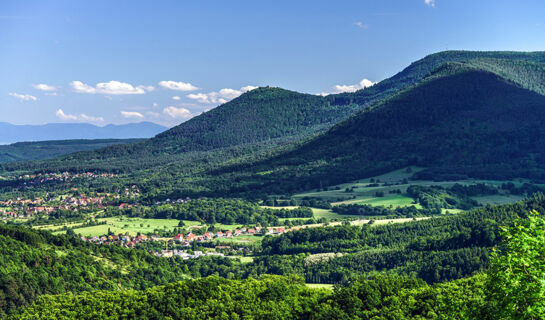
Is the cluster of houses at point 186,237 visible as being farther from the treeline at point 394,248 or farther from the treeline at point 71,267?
the treeline at point 71,267

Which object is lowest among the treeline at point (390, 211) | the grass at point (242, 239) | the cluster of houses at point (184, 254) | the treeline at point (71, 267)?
the grass at point (242, 239)

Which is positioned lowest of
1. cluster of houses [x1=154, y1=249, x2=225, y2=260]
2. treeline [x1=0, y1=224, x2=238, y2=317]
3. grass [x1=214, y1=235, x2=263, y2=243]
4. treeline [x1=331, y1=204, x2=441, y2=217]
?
grass [x1=214, y1=235, x2=263, y2=243]

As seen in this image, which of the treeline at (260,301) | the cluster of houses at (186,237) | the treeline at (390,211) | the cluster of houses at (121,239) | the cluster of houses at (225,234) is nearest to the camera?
the treeline at (260,301)

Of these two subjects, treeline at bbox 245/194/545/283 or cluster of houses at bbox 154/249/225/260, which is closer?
treeline at bbox 245/194/545/283

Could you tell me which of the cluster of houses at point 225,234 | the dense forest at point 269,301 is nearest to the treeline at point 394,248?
the cluster of houses at point 225,234

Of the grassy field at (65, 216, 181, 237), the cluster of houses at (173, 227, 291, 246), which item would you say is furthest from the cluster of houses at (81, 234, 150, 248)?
the cluster of houses at (173, 227, 291, 246)

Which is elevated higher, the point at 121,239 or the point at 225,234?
the point at 121,239

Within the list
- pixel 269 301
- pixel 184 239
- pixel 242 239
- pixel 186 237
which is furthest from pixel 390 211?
pixel 269 301

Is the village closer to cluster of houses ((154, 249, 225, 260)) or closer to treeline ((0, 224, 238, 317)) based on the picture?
cluster of houses ((154, 249, 225, 260))

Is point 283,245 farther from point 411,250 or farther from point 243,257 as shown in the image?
point 411,250

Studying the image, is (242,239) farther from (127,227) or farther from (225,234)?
(127,227)

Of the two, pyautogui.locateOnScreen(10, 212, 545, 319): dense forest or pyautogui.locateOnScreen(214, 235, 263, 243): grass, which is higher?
pyautogui.locateOnScreen(10, 212, 545, 319): dense forest

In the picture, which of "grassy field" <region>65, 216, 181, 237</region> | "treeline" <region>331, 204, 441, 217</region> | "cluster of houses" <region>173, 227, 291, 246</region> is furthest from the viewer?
"treeline" <region>331, 204, 441, 217</region>
